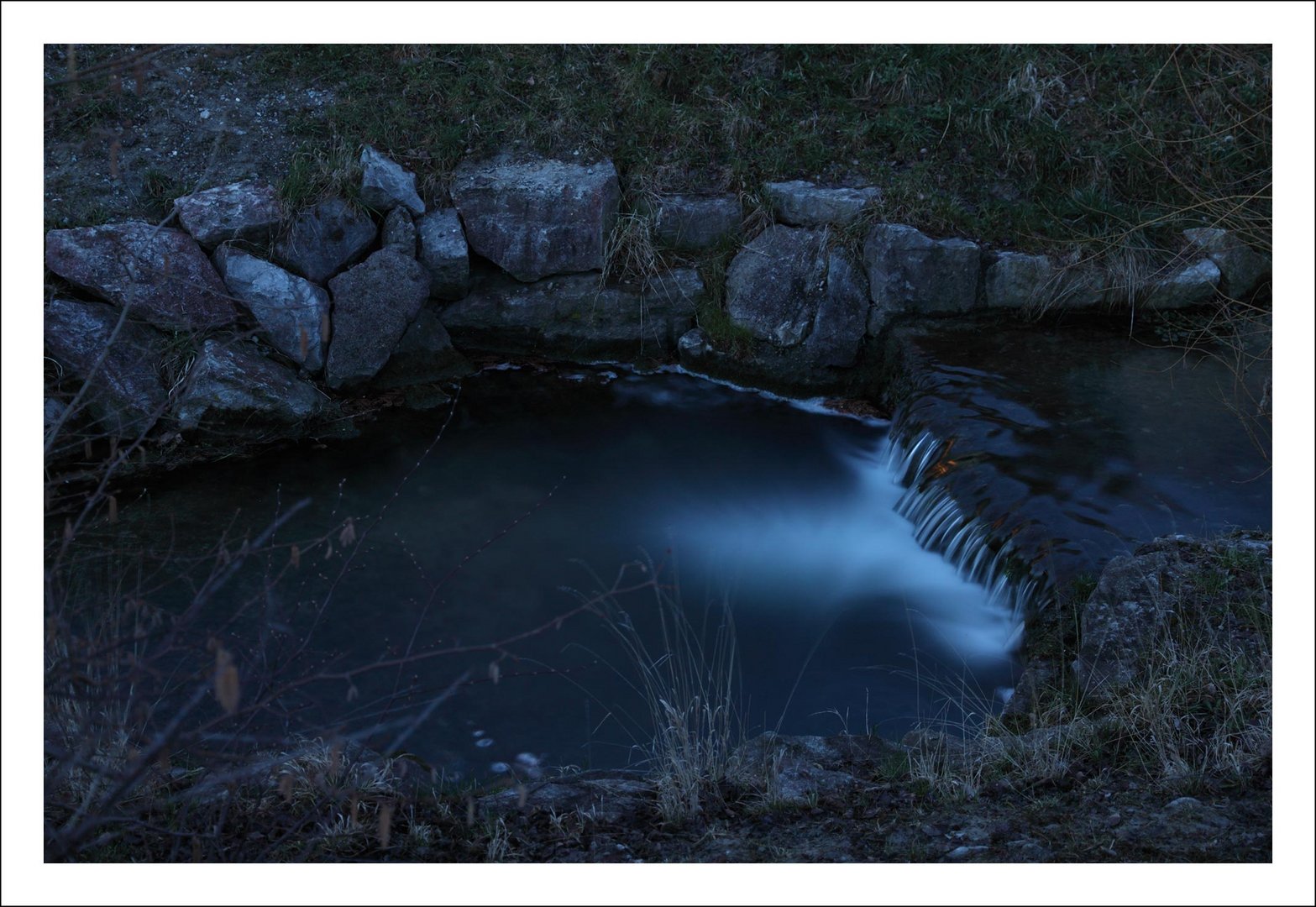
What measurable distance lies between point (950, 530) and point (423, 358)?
12.0ft

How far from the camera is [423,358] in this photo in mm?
7191

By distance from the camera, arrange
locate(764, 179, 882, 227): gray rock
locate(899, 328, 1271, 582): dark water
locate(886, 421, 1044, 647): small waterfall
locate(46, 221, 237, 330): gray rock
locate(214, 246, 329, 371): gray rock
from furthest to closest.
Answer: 1. locate(764, 179, 882, 227): gray rock
2. locate(214, 246, 329, 371): gray rock
3. locate(46, 221, 237, 330): gray rock
4. locate(899, 328, 1271, 582): dark water
5. locate(886, 421, 1044, 647): small waterfall

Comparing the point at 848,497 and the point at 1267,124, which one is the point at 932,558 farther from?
the point at 1267,124

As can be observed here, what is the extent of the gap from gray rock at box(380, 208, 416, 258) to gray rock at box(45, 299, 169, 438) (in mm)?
1595

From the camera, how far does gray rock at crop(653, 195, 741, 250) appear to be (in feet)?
24.3

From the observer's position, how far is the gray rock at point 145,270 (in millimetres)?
6215

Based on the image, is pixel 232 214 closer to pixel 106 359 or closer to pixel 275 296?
pixel 275 296

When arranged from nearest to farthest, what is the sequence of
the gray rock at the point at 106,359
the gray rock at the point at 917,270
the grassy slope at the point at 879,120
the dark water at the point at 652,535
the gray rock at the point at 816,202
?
the dark water at the point at 652,535 → the gray rock at the point at 106,359 → the gray rock at the point at 917,270 → the gray rock at the point at 816,202 → the grassy slope at the point at 879,120

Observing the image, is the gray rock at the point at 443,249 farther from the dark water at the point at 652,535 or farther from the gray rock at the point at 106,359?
the gray rock at the point at 106,359

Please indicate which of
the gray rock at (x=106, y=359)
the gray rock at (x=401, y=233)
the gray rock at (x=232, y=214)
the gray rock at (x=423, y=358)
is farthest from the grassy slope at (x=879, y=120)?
the gray rock at (x=106, y=359)

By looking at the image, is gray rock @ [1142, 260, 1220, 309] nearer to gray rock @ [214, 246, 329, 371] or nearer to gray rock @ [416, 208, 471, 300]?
gray rock @ [416, 208, 471, 300]

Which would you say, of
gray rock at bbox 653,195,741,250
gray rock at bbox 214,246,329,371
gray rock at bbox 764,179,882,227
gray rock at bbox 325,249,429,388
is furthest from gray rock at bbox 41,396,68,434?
gray rock at bbox 764,179,882,227

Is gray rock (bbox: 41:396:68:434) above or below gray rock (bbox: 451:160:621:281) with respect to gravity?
below

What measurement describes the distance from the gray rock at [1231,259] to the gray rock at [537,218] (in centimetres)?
407
